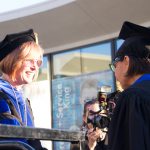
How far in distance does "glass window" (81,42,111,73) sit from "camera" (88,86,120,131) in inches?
226

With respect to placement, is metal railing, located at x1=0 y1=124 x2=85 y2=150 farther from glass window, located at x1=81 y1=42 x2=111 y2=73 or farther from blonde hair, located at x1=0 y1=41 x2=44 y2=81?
glass window, located at x1=81 y1=42 x2=111 y2=73

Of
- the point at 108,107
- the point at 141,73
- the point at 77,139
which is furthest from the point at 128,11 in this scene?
the point at 77,139

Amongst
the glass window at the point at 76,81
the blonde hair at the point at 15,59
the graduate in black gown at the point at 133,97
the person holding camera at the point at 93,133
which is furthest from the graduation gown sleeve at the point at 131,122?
the glass window at the point at 76,81

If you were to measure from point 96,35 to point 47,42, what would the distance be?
48.6 inches

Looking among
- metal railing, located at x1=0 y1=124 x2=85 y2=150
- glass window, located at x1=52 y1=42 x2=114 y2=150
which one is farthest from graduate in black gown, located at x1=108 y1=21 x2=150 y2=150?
glass window, located at x1=52 y1=42 x2=114 y2=150

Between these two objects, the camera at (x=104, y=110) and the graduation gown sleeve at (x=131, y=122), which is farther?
the camera at (x=104, y=110)

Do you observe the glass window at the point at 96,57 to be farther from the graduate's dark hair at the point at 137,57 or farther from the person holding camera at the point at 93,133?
the graduate's dark hair at the point at 137,57

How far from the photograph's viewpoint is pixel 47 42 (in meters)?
10.1

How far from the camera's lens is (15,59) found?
235 cm

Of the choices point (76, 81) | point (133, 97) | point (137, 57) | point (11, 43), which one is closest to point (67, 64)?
point (76, 81)

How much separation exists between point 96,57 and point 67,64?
834mm

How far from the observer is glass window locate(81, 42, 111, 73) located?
377 inches

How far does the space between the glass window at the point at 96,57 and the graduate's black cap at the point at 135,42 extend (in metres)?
6.96

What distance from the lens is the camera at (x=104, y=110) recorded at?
343 cm
